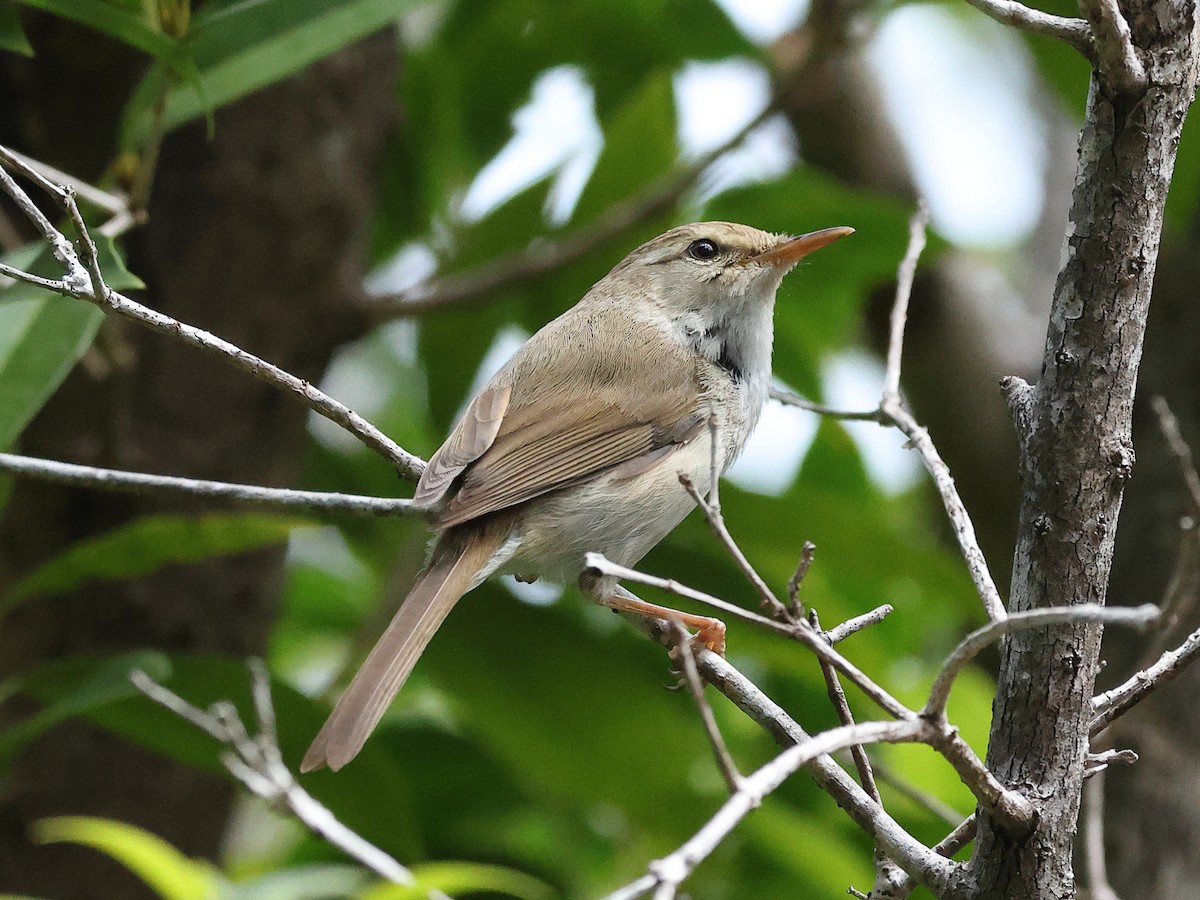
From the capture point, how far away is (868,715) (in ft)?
14.3

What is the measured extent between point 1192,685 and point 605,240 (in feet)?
8.86

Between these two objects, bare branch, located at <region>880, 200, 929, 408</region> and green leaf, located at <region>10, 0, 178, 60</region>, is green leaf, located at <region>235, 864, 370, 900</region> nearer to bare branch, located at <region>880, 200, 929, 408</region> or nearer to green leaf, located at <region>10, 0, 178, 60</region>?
bare branch, located at <region>880, 200, 929, 408</region>

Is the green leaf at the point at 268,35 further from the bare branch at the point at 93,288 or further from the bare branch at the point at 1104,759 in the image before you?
the bare branch at the point at 1104,759

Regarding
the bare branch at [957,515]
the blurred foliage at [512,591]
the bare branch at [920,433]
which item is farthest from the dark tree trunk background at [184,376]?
the bare branch at [957,515]

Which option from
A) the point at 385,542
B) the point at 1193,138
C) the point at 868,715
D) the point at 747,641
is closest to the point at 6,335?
the point at 385,542

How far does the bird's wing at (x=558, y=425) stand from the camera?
134 inches

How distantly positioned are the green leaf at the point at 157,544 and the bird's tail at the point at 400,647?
433mm

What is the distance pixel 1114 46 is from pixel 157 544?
2638 mm

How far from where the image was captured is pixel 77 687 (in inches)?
138

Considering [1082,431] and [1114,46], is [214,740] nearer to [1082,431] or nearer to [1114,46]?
[1082,431]

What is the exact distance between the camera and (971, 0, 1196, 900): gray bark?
75.2 inches

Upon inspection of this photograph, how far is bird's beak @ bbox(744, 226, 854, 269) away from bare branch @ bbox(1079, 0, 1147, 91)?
1.86 metres

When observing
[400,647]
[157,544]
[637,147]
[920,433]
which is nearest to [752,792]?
[920,433]

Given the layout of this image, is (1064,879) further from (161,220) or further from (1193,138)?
(161,220)
